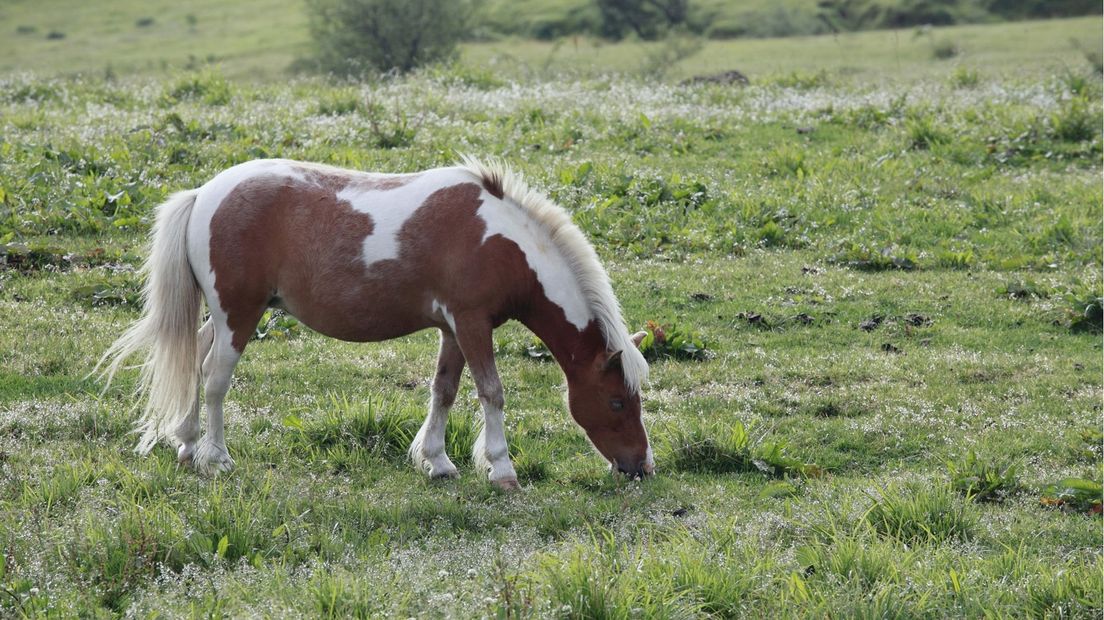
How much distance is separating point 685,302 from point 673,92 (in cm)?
1135

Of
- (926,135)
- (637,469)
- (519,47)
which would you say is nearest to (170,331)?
(637,469)

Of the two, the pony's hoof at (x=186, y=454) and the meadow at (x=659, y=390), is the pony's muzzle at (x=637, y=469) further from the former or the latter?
the pony's hoof at (x=186, y=454)

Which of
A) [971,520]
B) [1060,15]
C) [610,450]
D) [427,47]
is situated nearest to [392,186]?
[610,450]

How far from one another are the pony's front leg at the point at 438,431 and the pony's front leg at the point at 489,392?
1.06 feet

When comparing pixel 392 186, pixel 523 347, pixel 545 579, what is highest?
pixel 392 186

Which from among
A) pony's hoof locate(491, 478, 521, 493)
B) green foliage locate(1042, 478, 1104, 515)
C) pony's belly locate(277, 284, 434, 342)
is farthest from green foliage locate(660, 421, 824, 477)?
pony's belly locate(277, 284, 434, 342)

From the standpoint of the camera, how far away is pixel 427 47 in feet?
109

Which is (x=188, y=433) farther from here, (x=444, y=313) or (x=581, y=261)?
(x=581, y=261)

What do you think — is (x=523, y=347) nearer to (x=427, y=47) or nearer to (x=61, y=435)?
(x=61, y=435)

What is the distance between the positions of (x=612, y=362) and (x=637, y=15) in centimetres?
4474

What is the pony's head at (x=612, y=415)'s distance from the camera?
24.5 ft

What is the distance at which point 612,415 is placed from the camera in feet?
24.6

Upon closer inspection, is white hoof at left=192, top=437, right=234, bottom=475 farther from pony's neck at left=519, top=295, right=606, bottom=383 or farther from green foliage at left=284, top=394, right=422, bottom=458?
pony's neck at left=519, top=295, right=606, bottom=383

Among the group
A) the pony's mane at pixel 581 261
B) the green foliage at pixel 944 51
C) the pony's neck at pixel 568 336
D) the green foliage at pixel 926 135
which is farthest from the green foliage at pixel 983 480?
the green foliage at pixel 944 51
